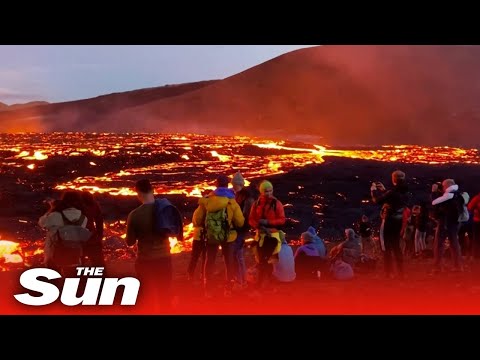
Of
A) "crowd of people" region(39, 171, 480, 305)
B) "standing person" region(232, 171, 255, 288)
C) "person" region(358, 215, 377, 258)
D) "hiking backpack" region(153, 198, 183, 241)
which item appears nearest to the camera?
"hiking backpack" region(153, 198, 183, 241)

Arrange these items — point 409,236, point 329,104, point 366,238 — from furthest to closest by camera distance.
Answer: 1. point 329,104
2. point 366,238
3. point 409,236

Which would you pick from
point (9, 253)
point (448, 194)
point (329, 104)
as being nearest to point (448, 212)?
point (448, 194)

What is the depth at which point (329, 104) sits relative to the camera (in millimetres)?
66750

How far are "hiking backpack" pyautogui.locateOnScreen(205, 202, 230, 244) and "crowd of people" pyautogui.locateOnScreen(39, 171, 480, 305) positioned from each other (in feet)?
0.04

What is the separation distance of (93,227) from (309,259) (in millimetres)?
2990

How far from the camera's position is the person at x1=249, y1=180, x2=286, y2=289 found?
7.66 meters

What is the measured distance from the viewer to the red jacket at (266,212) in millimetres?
7645

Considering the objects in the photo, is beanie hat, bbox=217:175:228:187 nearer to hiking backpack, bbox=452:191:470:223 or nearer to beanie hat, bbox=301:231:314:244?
beanie hat, bbox=301:231:314:244

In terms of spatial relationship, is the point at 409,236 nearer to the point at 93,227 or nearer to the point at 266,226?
the point at 266,226

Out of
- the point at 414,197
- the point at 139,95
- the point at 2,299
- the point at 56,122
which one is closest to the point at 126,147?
the point at 414,197

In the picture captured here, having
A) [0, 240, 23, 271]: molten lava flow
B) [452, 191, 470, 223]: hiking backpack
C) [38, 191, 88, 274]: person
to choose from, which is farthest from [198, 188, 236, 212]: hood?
[0, 240, 23, 271]: molten lava flow

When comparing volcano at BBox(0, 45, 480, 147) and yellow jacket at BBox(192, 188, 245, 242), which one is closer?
yellow jacket at BBox(192, 188, 245, 242)
